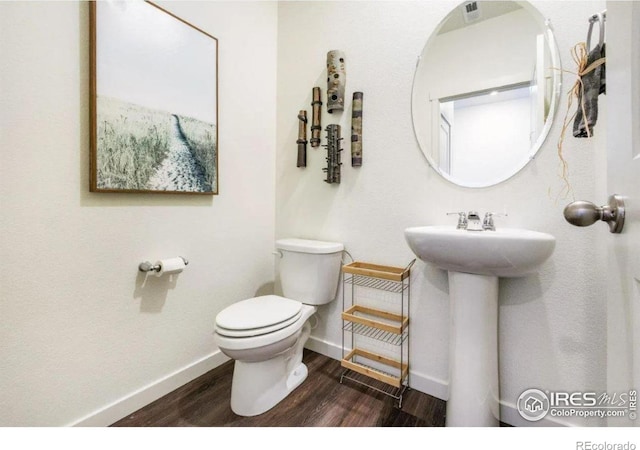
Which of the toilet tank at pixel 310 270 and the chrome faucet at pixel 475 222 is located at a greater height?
the chrome faucet at pixel 475 222

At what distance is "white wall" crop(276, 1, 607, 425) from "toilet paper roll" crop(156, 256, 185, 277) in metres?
0.75

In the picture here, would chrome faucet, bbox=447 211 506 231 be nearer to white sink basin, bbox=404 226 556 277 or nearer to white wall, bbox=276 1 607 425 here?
white wall, bbox=276 1 607 425

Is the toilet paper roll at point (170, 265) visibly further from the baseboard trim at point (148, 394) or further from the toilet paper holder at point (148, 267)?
the baseboard trim at point (148, 394)

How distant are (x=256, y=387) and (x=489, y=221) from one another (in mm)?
1269

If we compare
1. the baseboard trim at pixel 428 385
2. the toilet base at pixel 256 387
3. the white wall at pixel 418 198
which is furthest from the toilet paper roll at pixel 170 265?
the baseboard trim at pixel 428 385

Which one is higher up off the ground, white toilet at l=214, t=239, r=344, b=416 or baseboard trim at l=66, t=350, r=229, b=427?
white toilet at l=214, t=239, r=344, b=416

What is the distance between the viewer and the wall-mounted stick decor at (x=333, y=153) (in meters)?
1.64

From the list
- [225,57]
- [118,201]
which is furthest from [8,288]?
[225,57]

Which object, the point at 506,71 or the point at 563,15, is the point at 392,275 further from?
the point at 563,15

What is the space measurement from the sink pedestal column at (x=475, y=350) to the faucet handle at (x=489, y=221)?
0.22 m

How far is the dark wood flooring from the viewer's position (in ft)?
4.00

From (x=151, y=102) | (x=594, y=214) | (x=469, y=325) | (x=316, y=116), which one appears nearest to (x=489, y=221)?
(x=469, y=325)

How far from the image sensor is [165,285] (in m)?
1.40

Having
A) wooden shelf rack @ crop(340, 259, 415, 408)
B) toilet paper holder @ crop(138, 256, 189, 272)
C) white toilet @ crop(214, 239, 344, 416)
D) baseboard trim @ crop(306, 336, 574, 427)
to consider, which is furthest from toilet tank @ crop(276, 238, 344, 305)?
toilet paper holder @ crop(138, 256, 189, 272)
